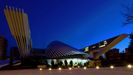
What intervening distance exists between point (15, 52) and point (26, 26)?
42.9m

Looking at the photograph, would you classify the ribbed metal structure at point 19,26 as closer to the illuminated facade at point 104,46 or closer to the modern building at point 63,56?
the modern building at point 63,56

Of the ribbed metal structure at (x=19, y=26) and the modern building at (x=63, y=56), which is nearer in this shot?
the modern building at (x=63, y=56)

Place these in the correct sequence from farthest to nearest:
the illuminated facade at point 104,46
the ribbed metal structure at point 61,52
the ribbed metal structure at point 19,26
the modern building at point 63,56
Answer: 1. the illuminated facade at point 104,46
2. the ribbed metal structure at point 19,26
3. the ribbed metal structure at point 61,52
4. the modern building at point 63,56

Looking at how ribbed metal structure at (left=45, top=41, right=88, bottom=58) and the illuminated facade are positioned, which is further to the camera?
the illuminated facade

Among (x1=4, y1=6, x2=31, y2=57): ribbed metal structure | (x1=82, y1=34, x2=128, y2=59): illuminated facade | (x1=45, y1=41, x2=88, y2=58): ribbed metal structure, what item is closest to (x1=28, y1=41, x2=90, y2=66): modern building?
(x1=45, y1=41, x2=88, y2=58): ribbed metal structure

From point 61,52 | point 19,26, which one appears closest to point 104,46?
point 61,52

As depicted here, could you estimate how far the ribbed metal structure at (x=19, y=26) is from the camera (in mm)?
70688

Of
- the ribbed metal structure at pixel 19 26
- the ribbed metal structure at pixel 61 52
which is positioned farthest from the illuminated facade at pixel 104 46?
the ribbed metal structure at pixel 19 26

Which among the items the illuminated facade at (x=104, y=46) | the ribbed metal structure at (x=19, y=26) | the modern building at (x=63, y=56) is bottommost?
the modern building at (x=63, y=56)

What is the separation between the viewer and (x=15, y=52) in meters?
116

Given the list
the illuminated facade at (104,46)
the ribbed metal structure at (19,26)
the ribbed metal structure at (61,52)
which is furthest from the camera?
the illuminated facade at (104,46)

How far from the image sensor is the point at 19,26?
2901 inches

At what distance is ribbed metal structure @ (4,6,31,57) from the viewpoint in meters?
70.7

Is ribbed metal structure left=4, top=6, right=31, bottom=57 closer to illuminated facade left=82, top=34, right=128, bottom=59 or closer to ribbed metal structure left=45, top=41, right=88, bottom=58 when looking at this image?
ribbed metal structure left=45, top=41, right=88, bottom=58
